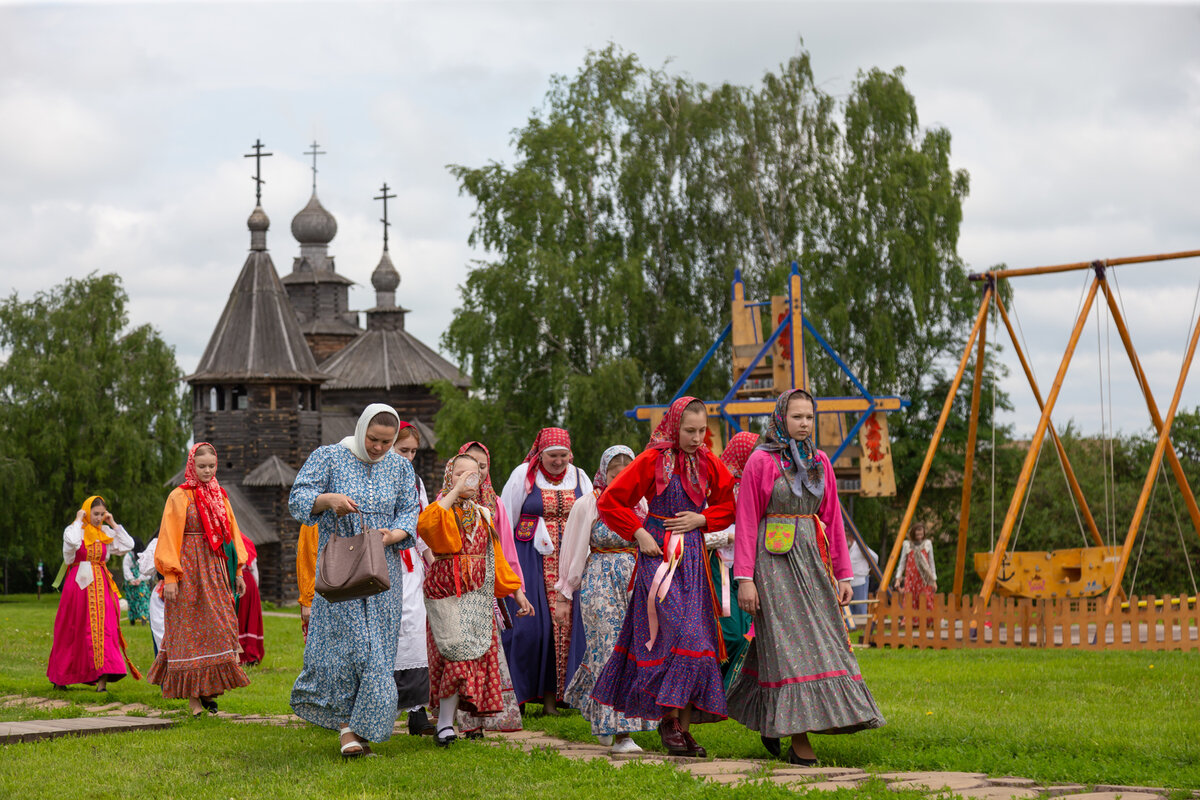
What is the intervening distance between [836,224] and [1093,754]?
24.6 m

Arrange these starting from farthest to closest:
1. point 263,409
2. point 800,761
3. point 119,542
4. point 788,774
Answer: point 263,409, point 119,542, point 800,761, point 788,774

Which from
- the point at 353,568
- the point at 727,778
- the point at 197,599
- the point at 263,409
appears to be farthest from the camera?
the point at 263,409

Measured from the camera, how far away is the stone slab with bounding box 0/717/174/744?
7.89 metres

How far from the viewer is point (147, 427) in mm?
41562

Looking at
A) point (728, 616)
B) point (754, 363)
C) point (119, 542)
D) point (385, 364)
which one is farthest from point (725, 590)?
point (385, 364)

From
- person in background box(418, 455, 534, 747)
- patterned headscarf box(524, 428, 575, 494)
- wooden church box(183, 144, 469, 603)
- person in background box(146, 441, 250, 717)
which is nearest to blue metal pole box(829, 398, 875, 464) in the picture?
patterned headscarf box(524, 428, 575, 494)

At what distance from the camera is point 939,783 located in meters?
5.91

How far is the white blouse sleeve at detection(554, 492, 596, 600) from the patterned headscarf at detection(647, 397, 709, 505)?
74 cm

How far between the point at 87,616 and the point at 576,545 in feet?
17.3

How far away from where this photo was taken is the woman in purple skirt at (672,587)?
6.98m

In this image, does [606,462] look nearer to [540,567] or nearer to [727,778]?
[540,567]

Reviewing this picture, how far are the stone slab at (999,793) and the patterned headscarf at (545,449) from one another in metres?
3.66

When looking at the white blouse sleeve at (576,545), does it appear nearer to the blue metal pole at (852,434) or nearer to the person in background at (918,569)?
the blue metal pole at (852,434)

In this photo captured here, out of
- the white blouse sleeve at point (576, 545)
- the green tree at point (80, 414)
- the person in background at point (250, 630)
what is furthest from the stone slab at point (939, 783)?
the green tree at point (80, 414)
